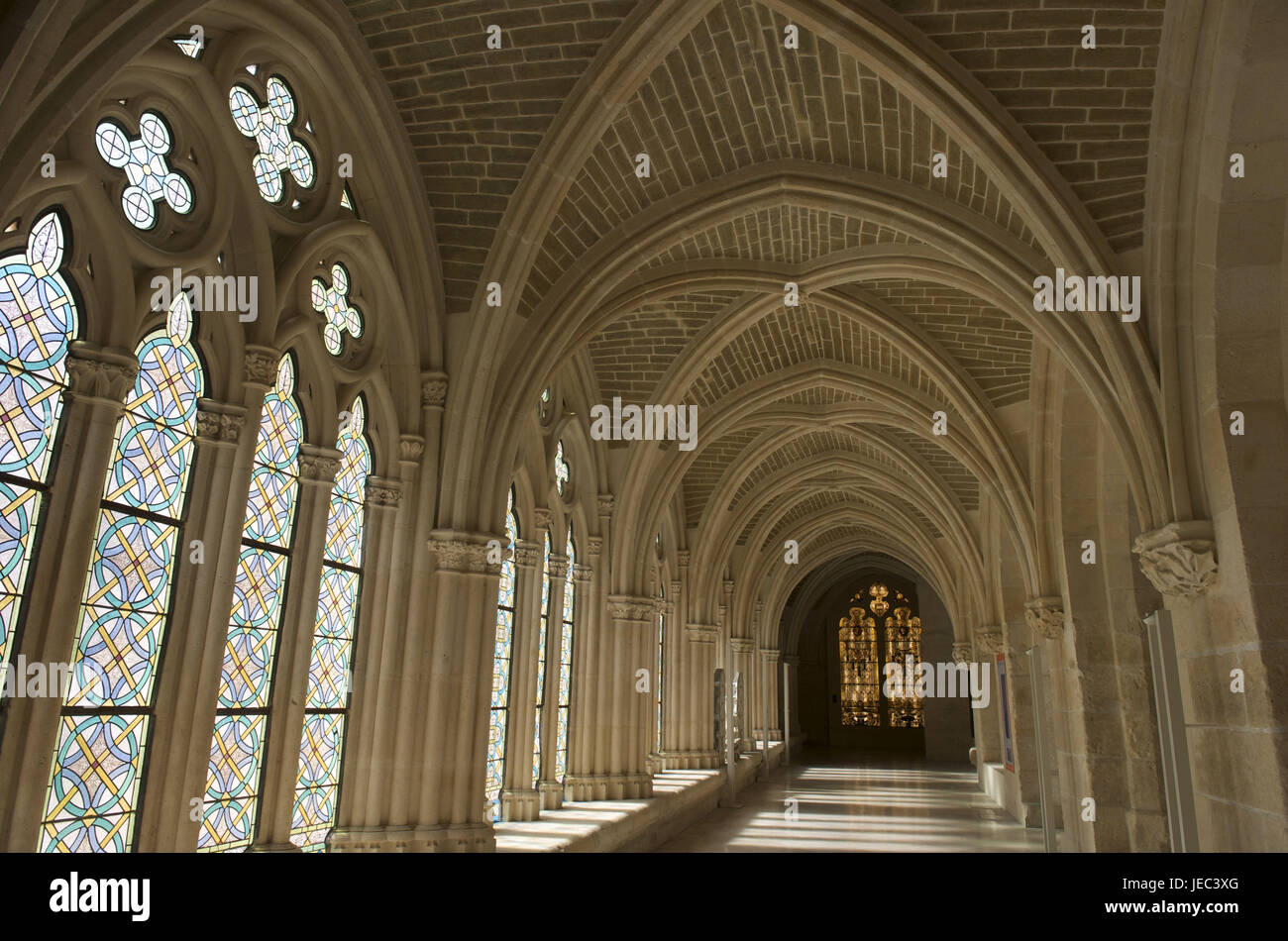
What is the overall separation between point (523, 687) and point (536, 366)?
385 cm

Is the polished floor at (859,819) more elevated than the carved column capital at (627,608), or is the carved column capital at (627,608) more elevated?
the carved column capital at (627,608)

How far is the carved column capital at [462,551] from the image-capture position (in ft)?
26.0

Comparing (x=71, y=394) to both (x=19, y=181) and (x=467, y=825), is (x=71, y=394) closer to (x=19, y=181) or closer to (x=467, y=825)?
(x=19, y=181)

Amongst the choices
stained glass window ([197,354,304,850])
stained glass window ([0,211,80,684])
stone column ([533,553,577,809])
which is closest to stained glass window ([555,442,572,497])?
stone column ([533,553,577,809])

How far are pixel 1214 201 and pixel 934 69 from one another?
7.00ft

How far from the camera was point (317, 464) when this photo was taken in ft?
22.9

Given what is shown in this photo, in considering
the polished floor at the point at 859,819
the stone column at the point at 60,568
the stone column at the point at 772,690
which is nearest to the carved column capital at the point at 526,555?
the polished floor at the point at 859,819

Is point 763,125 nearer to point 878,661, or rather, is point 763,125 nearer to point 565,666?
point 565,666

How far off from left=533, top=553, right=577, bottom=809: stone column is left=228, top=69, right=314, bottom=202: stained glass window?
606 centimetres

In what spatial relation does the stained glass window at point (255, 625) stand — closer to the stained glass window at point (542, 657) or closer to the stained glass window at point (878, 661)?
the stained glass window at point (542, 657)

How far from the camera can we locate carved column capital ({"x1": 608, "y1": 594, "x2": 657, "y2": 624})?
13.0m

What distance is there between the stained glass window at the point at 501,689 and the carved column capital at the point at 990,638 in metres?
9.37

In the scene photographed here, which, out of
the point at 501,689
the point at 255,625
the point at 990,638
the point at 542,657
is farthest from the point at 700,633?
the point at 255,625

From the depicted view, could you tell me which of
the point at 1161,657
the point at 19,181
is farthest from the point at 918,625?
the point at 19,181
